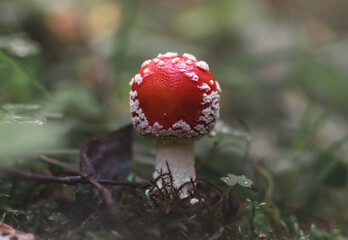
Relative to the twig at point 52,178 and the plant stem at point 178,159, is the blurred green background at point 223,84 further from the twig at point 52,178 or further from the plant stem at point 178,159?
the plant stem at point 178,159

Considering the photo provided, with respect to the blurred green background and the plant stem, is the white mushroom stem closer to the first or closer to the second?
the plant stem

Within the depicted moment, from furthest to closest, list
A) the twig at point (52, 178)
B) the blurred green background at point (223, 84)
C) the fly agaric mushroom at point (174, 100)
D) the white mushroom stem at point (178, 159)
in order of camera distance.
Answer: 1. the blurred green background at point (223, 84)
2. the white mushroom stem at point (178, 159)
3. the fly agaric mushroom at point (174, 100)
4. the twig at point (52, 178)

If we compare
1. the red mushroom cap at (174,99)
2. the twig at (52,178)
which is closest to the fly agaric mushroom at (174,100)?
the red mushroom cap at (174,99)

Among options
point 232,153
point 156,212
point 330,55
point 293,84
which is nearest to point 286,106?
point 293,84

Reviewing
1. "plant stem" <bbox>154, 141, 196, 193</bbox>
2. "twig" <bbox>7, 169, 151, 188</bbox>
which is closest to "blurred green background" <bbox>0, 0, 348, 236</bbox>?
"twig" <bbox>7, 169, 151, 188</bbox>

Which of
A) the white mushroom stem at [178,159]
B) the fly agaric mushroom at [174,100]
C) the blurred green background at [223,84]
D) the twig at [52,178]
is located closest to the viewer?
the twig at [52,178]

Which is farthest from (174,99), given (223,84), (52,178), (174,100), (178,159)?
(223,84)

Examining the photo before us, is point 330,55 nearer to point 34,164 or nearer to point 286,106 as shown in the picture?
point 286,106
